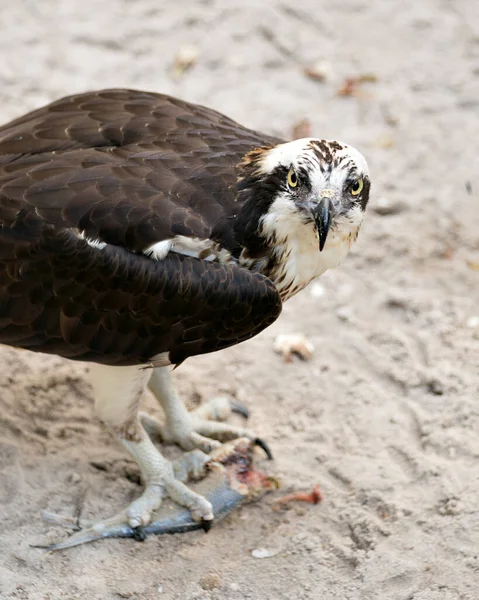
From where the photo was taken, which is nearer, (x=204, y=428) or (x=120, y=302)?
(x=120, y=302)

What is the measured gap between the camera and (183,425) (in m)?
5.05

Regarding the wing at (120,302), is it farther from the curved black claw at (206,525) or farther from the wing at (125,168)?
the curved black claw at (206,525)

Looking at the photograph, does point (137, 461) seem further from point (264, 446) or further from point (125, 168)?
point (125, 168)

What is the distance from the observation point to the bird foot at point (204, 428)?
504 cm

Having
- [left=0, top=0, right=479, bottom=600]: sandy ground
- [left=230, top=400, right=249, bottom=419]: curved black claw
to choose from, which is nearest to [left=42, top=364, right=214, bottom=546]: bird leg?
[left=0, top=0, right=479, bottom=600]: sandy ground

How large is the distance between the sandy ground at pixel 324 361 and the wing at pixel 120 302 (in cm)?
86

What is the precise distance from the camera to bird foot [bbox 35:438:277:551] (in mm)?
4535

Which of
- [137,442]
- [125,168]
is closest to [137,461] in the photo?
[137,442]

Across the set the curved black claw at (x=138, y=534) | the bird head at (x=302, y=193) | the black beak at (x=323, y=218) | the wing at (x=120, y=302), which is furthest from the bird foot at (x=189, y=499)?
the black beak at (x=323, y=218)

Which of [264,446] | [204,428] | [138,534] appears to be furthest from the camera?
[204,428]

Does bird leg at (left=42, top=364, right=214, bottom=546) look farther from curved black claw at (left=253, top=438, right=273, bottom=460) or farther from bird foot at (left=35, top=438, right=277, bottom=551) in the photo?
curved black claw at (left=253, top=438, right=273, bottom=460)

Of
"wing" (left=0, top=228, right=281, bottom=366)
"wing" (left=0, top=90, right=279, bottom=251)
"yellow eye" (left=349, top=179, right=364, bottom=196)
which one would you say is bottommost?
"wing" (left=0, top=228, right=281, bottom=366)

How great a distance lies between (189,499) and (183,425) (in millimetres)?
484

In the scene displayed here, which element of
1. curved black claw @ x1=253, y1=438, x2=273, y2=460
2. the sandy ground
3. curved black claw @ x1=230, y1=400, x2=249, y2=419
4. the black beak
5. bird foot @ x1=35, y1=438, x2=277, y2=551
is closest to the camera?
the black beak
